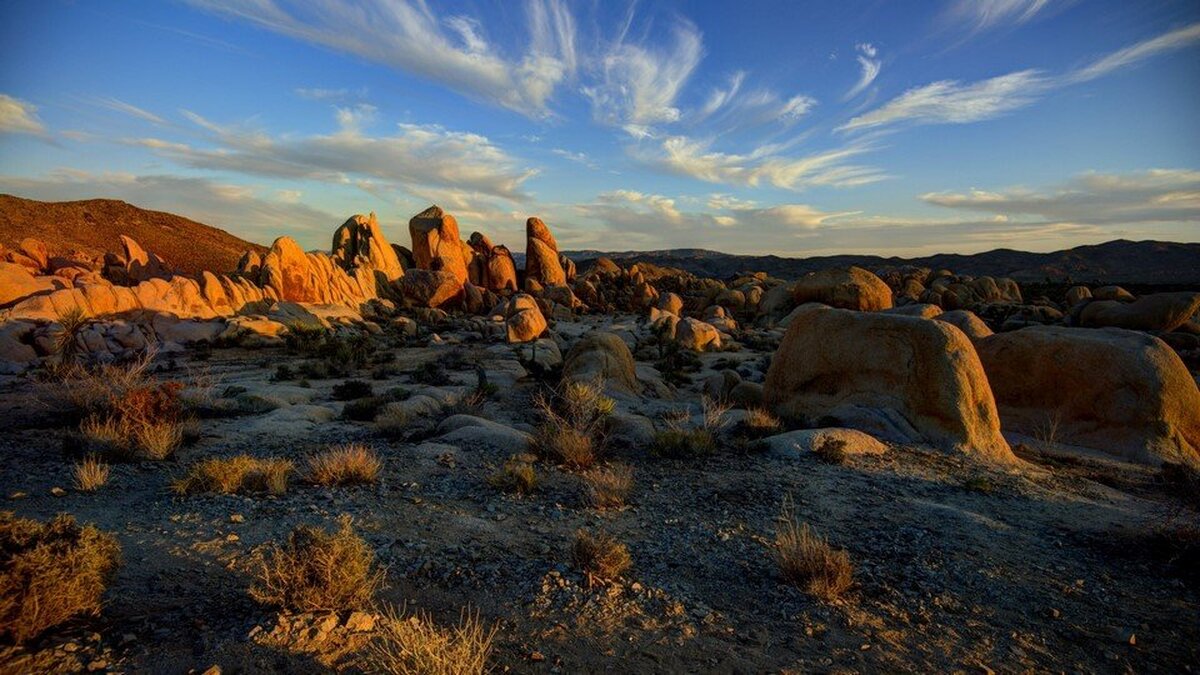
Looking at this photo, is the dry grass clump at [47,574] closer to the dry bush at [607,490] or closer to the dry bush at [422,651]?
the dry bush at [422,651]

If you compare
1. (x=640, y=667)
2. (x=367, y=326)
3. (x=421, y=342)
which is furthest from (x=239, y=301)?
(x=640, y=667)

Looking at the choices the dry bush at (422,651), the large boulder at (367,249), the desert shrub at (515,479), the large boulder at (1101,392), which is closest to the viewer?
the dry bush at (422,651)

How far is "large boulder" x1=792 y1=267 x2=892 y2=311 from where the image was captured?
111 ft

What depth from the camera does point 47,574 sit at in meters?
3.64

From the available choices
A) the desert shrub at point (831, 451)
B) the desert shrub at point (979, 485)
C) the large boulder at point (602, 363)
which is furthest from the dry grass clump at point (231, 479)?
the desert shrub at point (979, 485)

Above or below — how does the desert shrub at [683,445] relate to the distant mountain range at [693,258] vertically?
below

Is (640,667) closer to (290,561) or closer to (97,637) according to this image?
(290,561)

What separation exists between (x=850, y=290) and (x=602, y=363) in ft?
78.6

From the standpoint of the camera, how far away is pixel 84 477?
6660 millimetres

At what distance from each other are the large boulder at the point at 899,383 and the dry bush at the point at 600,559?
7.40 meters

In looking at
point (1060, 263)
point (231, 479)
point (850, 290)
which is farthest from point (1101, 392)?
point (1060, 263)

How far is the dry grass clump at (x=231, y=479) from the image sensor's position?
22.0 feet

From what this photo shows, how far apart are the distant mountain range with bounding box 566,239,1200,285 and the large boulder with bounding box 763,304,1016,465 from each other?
9590 cm

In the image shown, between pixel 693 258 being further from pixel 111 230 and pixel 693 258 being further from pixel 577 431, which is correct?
pixel 577 431
